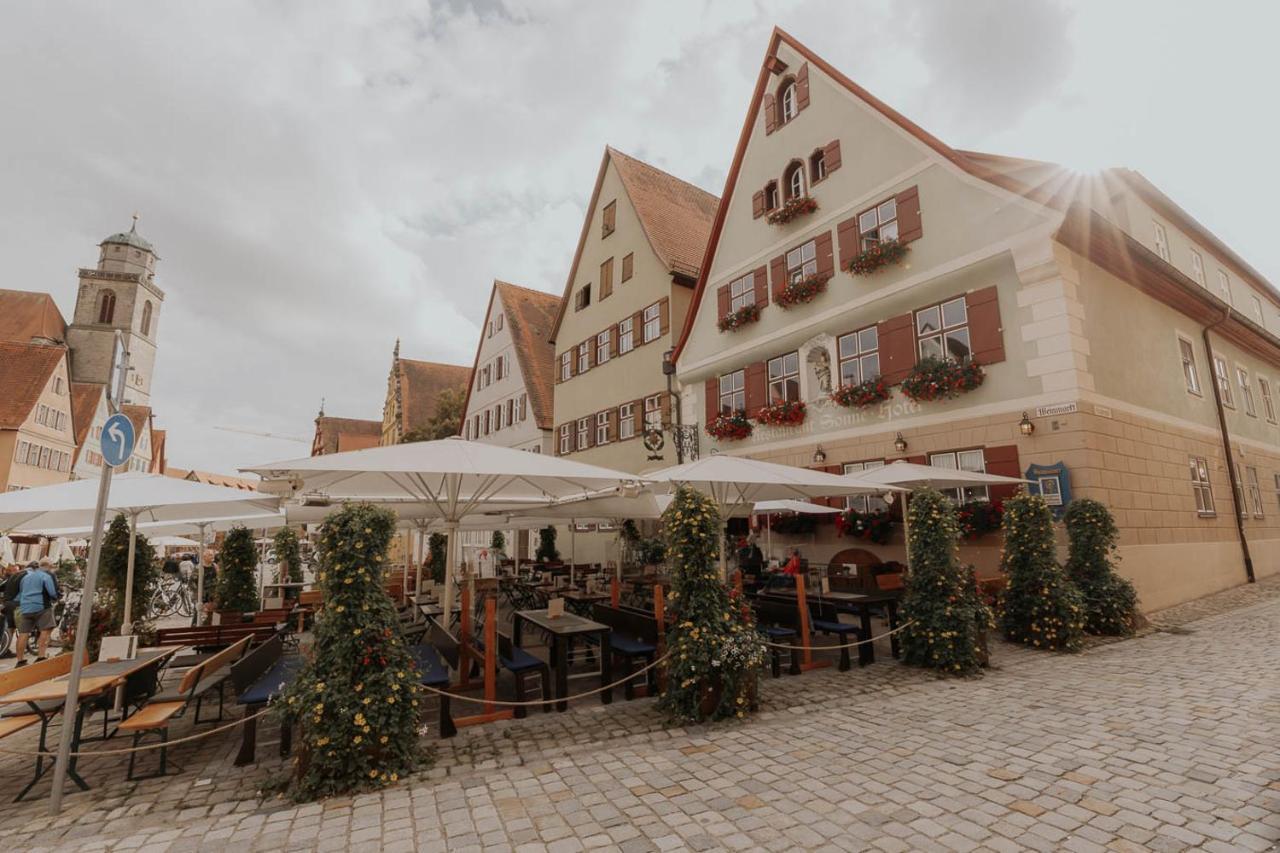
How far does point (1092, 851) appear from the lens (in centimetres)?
350

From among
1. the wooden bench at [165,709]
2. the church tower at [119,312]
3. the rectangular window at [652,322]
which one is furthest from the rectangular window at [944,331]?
the church tower at [119,312]

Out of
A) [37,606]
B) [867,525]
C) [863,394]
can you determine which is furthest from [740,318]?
[37,606]

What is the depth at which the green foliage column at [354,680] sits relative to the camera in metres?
4.64

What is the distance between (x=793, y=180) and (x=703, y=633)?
564 inches

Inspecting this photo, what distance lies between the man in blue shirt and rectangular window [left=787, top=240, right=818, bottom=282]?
667 inches

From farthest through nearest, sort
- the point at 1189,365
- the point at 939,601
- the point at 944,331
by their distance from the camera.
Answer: the point at 1189,365, the point at 944,331, the point at 939,601

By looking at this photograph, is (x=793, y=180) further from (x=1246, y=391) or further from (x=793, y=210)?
(x=1246, y=391)

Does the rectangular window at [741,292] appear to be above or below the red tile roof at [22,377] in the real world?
below

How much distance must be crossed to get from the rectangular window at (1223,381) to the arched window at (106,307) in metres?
80.3

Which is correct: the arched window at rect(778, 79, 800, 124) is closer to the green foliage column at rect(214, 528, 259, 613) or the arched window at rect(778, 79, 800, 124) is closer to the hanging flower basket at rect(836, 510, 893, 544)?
the hanging flower basket at rect(836, 510, 893, 544)

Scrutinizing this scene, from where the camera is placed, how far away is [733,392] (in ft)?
59.1

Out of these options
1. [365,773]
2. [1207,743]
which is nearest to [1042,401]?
[1207,743]

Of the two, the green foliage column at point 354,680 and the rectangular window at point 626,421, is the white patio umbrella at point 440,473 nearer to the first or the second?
the green foliage column at point 354,680

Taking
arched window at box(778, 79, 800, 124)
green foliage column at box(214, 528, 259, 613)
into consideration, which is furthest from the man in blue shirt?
arched window at box(778, 79, 800, 124)
